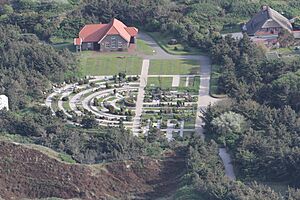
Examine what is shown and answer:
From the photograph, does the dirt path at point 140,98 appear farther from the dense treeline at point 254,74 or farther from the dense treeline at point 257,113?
the dense treeline at point 254,74

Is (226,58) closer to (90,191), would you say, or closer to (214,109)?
(214,109)

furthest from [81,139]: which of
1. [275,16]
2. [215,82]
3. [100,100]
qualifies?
[275,16]

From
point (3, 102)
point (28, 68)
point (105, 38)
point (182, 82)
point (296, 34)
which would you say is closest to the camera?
point (3, 102)

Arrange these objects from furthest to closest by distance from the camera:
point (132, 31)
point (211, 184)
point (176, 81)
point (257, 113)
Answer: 1. point (132, 31)
2. point (176, 81)
3. point (257, 113)
4. point (211, 184)

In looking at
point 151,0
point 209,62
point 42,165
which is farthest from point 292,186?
point 151,0

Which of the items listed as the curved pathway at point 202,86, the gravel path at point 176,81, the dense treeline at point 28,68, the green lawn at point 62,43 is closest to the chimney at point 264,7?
the curved pathway at point 202,86

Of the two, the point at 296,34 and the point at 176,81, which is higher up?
the point at 296,34

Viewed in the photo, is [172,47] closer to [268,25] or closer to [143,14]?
[143,14]
